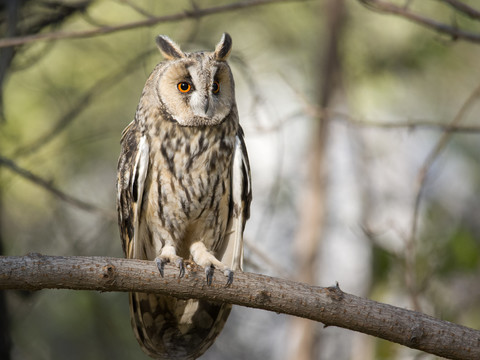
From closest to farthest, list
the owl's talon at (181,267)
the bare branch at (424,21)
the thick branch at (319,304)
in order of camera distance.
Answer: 1. the thick branch at (319,304)
2. the owl's talon at (181,267)
3. the bare branch at (424,21)

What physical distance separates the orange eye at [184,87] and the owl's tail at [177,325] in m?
1.03

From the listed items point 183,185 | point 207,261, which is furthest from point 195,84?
point 207,261

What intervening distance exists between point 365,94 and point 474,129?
2955mm

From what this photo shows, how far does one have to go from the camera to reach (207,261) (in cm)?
282

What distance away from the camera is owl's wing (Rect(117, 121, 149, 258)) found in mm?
2984

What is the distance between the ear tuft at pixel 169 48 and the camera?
311 centimetres

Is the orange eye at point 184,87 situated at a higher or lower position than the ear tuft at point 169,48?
lower

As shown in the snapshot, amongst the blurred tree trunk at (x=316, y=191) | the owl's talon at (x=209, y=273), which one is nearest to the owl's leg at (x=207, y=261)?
the owl's talon at (x=209, y=273)

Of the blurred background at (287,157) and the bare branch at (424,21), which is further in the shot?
the blurred background at (287,157)

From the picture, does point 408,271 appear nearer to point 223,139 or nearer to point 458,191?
point 223,139

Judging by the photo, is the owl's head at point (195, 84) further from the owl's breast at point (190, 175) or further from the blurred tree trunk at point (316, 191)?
the blurred tree trunk at point (316, 191)

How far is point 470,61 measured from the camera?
19.9ft

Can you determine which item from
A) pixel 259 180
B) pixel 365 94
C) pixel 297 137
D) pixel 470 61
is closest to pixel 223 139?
pixel 259 180

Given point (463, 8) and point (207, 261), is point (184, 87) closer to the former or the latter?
point (207, 261)
